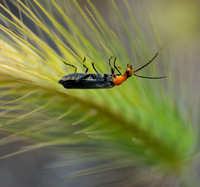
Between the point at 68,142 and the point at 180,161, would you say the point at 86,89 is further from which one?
the point at 180,161

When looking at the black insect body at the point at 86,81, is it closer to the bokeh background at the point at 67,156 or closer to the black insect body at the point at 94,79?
the black insect body at the point at 94,79

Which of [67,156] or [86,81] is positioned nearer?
[86,81]

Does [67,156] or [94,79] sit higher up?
[94,79]

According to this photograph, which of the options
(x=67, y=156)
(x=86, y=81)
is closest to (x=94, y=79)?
(x=86, y=81)

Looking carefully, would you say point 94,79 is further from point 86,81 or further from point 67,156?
point 67,156

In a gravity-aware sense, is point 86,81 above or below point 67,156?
above

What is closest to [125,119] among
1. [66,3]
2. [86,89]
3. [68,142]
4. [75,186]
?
[86,89]

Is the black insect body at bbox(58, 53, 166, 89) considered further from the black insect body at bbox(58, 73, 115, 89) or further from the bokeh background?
the bokeh background

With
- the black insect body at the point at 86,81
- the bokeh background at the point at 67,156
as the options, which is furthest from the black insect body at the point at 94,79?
the bokeh background at the point at 67,156

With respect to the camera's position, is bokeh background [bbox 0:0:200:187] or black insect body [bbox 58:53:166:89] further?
bokeh background [bbox 0:0:200:187]

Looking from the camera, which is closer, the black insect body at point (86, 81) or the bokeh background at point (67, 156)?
the black insect body at point (86, 81)

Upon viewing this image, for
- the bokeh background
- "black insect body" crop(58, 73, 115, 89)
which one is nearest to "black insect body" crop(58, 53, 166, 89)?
"black insect body" crop(58, 73, 115, 89)
